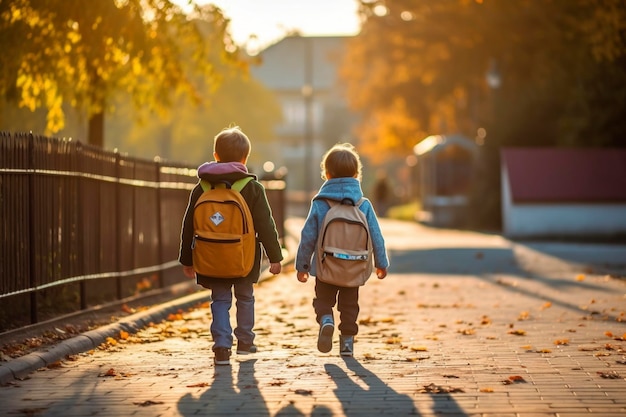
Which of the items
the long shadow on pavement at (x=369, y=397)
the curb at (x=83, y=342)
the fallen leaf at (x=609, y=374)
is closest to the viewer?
the long shadow on pavement at (x=369, y=397)

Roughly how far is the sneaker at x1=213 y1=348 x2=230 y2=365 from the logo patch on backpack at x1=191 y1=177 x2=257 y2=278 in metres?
0.49

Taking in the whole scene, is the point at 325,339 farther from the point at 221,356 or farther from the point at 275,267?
the point at 221,356

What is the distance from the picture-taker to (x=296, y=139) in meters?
102

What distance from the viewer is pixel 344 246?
8727 mm

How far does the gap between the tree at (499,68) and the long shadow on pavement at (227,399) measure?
16.3 m

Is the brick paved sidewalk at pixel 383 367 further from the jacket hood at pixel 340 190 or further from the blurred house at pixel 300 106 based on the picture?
the blurred house at pixel 300 106

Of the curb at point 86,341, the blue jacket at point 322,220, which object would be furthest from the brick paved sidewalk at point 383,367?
the blue jacket at point 322,220

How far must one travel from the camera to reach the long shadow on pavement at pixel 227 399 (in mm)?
6586

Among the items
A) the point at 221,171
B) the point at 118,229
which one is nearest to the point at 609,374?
the point at 221,171

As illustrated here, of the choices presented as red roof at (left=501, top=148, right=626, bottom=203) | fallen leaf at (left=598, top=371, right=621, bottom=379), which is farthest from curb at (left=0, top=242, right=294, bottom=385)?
red roof at (left=501, top=148, right=626, bottom=203)

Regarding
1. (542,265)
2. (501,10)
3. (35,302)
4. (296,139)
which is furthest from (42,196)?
(296,139)

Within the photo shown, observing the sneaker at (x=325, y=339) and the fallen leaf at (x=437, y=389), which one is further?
the sneaker at (x=325, y=339)

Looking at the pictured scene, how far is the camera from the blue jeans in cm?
854

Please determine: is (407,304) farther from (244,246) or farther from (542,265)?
(542,265)
